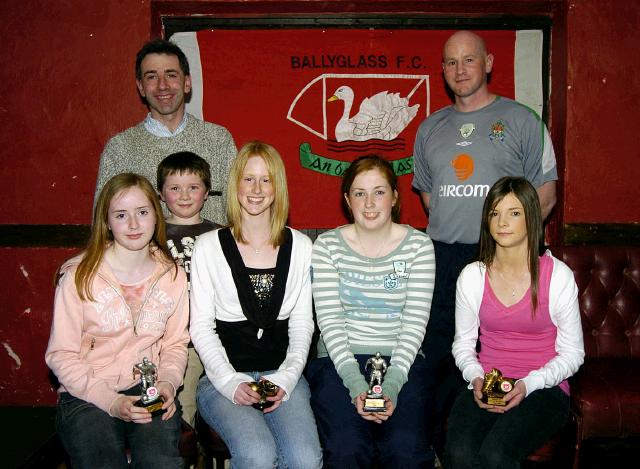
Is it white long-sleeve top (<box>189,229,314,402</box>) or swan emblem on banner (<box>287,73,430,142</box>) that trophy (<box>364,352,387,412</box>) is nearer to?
white long-sleeve top (<box>189,229,314,402</box>)

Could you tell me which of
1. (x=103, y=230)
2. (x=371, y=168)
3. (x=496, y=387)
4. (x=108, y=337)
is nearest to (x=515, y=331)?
(x=496, y=387)

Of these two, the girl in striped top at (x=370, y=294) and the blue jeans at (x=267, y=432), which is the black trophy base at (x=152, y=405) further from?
the girl in striped top at (x=370, y=294)

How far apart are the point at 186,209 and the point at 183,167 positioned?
0.77 feet

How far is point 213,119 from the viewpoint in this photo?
13.3ft

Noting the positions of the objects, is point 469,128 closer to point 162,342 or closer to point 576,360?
point 576,360

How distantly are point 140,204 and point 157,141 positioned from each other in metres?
0.85

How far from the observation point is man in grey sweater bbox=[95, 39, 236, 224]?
11.1 feet

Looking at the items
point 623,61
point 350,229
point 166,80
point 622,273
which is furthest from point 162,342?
point 623,61

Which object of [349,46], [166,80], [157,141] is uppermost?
[349,46]

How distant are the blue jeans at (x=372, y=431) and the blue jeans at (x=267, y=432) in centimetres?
7

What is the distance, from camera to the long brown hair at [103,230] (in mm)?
2568

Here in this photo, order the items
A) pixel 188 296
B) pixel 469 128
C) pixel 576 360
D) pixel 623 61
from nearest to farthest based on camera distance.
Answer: pixel 576 360 → pixel 188 296 → pixel 469 128 → pixel 623 61

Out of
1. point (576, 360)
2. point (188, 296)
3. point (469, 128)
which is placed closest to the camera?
point (576, 360)

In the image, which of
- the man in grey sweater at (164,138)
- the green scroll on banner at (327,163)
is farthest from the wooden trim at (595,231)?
the man in grey sweater at (164,138)
